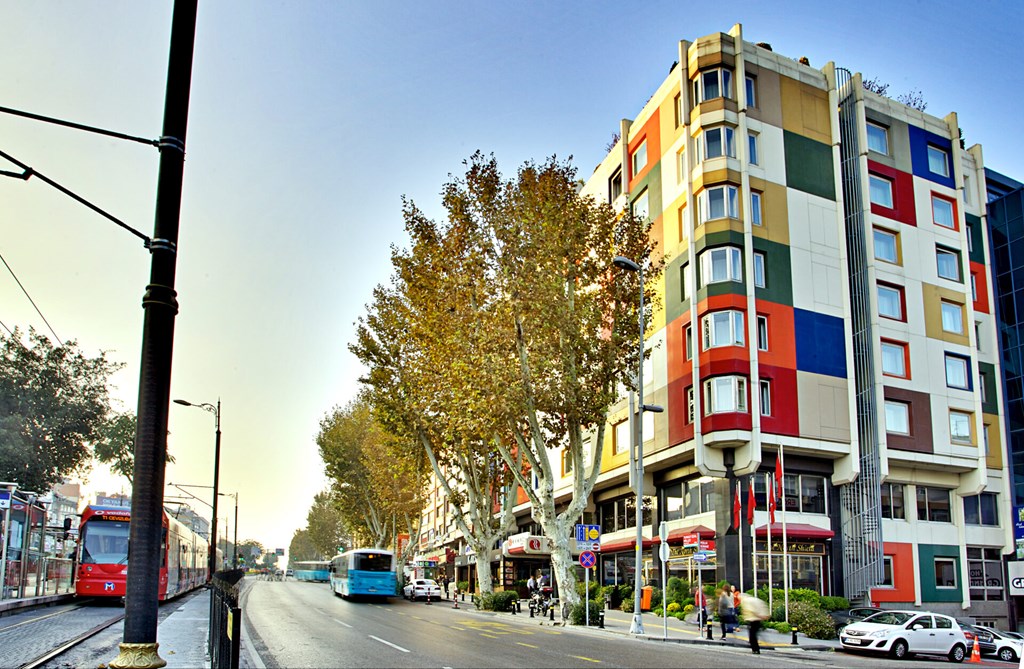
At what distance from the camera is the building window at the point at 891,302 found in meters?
40.1

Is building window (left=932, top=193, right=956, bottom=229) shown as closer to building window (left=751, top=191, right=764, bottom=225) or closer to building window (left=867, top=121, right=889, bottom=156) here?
building window (left=867, top=121, right=889, bottom=156)

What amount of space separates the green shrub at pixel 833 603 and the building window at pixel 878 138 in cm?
2211

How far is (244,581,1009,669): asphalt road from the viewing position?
16.3 metres

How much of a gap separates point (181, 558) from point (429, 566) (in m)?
54.6

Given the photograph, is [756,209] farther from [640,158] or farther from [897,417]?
[897,417]

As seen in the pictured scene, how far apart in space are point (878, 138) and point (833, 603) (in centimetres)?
2337

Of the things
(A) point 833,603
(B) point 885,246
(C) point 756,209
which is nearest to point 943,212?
(B) point 885,246

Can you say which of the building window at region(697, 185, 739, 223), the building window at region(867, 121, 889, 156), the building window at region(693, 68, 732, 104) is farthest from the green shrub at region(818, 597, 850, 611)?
the building window at region(867, 121, 889, 156)

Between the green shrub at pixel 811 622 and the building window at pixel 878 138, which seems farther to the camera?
the building window at pixel 878 138

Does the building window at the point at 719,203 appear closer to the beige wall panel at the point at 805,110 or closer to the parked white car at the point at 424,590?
the beige wall panel at the point at 805,110

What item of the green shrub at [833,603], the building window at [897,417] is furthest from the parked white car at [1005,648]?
the building window at [897,417]

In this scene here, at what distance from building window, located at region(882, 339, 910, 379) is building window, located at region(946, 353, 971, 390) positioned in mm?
2877

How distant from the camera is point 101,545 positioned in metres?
30.0

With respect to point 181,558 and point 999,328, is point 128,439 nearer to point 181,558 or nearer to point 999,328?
point 181,558
